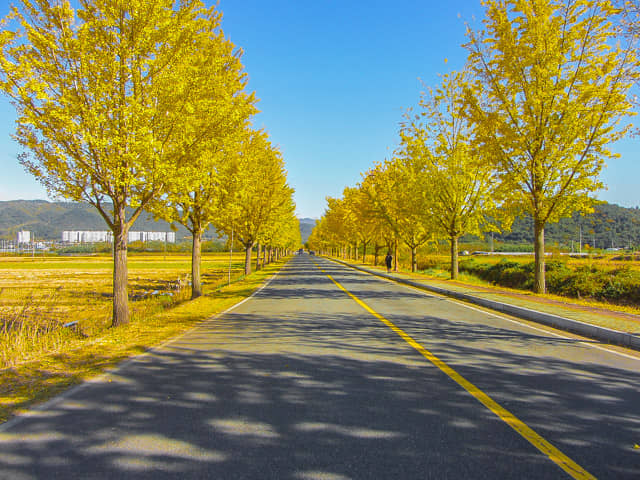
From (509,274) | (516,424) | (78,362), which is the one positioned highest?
(516,424)

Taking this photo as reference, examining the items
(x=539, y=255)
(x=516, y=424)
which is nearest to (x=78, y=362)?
(x=516, y=424)

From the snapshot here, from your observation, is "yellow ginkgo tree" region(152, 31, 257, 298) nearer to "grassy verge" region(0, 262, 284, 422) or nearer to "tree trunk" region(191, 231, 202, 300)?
"tree trunk" region(191, 231, 202, 300)

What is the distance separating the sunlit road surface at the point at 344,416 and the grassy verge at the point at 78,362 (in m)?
0.38

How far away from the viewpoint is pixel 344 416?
4.02 metres

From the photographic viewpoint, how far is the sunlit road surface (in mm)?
3092

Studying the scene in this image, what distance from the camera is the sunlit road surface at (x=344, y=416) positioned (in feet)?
10.1

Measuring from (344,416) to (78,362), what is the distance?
15.1 feet

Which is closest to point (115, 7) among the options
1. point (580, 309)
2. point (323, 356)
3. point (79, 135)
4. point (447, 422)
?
point (79, 135)

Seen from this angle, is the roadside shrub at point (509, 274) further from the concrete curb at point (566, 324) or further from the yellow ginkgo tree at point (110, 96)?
the yellow ginkgo tree at point (110, 96)

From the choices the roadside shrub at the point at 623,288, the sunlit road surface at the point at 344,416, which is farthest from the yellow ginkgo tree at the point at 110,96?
the roadside shrub at the point at 623,288

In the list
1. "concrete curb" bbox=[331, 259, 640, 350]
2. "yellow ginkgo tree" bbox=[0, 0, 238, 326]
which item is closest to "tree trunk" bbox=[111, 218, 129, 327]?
"yellow ginkgo tree" bbox=[0, 0, 238, 326]

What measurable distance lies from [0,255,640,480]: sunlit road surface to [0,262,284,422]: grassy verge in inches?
14.8

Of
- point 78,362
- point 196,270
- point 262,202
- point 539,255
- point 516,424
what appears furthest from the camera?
point 262,202

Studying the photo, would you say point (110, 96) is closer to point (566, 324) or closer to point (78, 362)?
point (78, 362)
